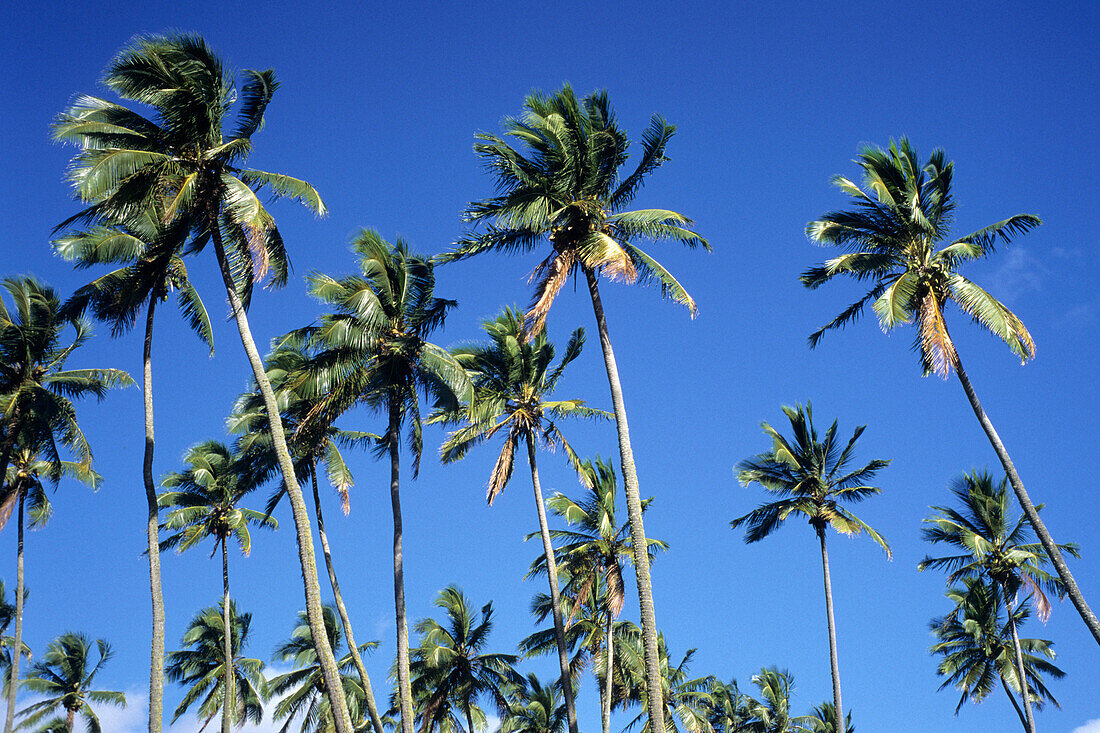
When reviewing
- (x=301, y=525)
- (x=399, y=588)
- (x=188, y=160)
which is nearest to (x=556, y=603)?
(x=399, y=588)

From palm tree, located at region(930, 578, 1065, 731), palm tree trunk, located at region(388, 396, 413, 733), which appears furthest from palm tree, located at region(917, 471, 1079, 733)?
palm tree trunk, located at region(388, 396, 413, 733)

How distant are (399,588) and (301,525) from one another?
18.3 ft

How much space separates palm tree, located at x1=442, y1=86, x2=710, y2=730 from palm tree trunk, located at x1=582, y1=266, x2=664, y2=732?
35mm

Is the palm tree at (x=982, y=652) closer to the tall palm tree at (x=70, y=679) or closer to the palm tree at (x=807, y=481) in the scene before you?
the palm tree at (x=807, y=481)

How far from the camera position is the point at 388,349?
23797mm

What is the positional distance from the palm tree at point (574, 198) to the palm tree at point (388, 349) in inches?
106

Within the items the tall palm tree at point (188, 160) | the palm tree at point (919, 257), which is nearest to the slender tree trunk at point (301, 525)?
the tall palm tree at point (188, 160)

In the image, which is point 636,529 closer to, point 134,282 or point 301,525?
point 301,525

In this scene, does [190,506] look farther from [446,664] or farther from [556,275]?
[556,275]

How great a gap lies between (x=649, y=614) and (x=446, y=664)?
804 inches

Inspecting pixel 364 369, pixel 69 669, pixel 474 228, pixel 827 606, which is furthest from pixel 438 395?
pixel 69 669

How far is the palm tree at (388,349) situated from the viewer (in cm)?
2292

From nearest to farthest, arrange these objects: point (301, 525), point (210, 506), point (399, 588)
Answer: point (301, 525) → point (399, 588) → point (210, 506)

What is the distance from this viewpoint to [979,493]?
108 feet
